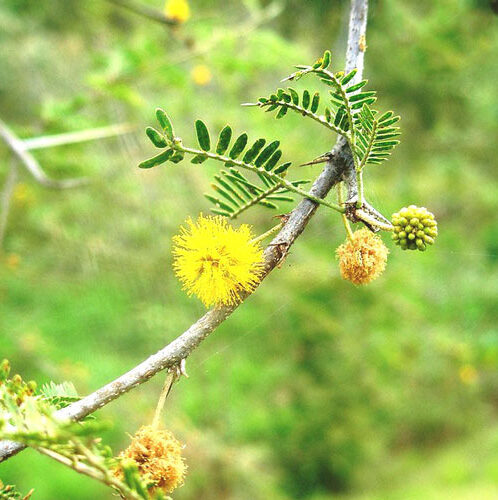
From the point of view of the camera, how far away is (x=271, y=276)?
4238mm

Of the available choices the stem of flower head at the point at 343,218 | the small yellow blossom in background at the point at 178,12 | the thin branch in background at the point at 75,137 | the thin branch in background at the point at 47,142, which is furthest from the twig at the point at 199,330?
the small yellow blossom in background at the point at 178,12

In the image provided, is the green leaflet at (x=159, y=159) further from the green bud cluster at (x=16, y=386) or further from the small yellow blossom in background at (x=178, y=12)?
the small yellow blossom in background at (x=178, y=12)

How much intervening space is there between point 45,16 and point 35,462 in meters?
3.44

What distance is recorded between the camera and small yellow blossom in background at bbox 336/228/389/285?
2.47ft

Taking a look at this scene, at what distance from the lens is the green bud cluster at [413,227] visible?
2.30 ft

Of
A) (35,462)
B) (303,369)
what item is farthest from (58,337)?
(303,369)

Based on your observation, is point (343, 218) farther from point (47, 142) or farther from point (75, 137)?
point (75, 137)

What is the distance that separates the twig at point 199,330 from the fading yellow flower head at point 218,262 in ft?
0.07

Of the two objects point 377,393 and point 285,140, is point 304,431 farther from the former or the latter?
point 285,140

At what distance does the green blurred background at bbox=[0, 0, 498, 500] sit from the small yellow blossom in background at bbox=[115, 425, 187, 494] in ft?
4.03

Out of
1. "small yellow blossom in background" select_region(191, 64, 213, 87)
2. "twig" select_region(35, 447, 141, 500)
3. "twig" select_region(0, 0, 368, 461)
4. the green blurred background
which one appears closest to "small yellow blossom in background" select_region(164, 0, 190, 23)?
the green blurred background

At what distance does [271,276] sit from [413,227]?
354 cm

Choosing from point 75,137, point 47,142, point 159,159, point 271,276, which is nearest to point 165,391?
point 159,159

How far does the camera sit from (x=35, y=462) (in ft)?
15.1
